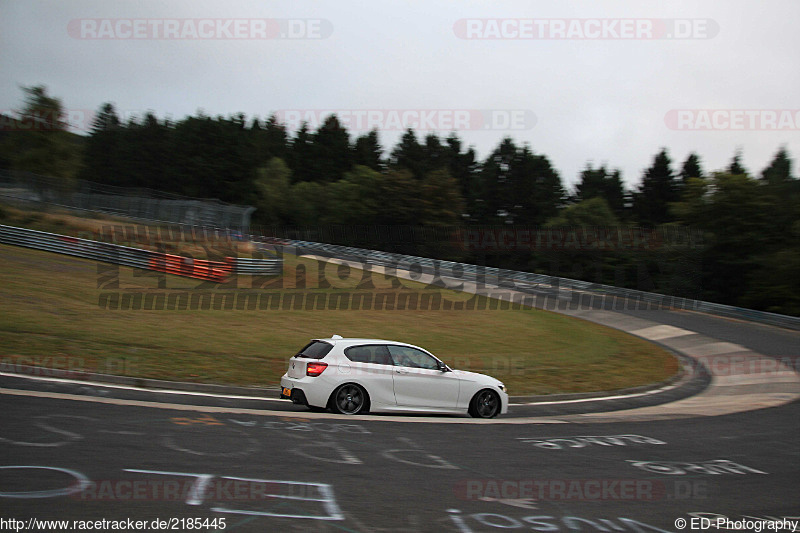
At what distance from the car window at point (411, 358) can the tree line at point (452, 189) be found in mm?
39738

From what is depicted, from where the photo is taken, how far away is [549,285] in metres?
39.8

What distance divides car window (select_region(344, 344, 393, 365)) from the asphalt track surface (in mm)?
1005

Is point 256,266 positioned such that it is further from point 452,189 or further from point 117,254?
point 452,189

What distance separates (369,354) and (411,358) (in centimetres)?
82

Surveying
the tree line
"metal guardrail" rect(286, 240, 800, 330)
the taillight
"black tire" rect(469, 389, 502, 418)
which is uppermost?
the tree line

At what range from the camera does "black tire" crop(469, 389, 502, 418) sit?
12.1 metres

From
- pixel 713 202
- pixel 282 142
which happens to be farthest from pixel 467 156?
pixel 713 202

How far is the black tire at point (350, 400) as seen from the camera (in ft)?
36.5

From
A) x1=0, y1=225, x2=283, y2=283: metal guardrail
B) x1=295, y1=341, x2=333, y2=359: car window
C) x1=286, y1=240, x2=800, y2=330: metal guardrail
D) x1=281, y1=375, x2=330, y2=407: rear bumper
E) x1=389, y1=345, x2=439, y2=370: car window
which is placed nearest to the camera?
x1=281, y1=375, x2=330, y2=407: rear bumper

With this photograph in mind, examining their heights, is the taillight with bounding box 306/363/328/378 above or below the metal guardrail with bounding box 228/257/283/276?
below

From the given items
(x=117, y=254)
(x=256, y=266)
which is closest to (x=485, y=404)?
(x=256, y=266)

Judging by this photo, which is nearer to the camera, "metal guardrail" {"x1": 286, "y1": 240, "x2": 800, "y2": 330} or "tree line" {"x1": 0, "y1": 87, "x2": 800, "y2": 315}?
"metal guardrail" {"x1": 286, "y1": 240, "x2": 800, "y2": 330}

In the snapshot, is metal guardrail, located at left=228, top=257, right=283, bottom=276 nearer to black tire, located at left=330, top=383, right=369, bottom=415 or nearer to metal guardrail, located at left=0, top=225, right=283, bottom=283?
metal guardrail, located at left=0, top=225, right=283, bottom=283

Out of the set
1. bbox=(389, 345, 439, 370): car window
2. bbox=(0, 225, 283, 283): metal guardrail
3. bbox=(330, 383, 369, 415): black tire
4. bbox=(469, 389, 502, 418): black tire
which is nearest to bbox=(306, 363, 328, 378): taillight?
bbox=(330, 383, 369, 415): black tire
